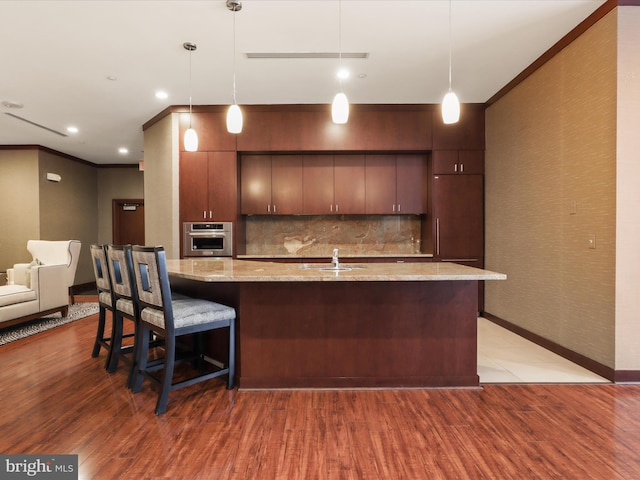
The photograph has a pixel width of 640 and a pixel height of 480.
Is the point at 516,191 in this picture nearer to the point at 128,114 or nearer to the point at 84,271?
the point at 128,114

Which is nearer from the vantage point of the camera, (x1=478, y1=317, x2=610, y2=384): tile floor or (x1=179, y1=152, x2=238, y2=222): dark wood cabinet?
(x1=478, y1=317, x2=610, y2=384): tile floor

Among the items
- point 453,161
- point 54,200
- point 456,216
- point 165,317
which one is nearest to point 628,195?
point 456,216

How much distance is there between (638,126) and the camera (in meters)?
2.74

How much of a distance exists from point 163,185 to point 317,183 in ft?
6.90

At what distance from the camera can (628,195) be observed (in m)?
2.75

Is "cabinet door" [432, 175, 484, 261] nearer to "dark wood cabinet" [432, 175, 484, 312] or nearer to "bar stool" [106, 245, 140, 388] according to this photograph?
"dark wood cabinet" [432, 175, 484, 312]

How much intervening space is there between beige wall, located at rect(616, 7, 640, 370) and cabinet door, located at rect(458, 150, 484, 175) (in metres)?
2.16

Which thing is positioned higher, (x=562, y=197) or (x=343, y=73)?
(x=343, y=73)

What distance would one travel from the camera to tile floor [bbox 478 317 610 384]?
283 centimetres

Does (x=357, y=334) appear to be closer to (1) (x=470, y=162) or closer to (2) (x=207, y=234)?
(2) (x=207, y=234)

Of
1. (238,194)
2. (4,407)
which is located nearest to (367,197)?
(238,194)

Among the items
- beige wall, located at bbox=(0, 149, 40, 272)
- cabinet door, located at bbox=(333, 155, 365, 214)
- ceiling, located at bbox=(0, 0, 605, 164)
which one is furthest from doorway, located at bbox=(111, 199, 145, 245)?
cabinet door, located at bbox=(333, 155, 365, 214)

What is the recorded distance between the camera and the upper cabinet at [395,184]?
5082 mm

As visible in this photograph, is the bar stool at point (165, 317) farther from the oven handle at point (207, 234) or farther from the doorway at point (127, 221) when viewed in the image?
the doorway at point (127, 221)
